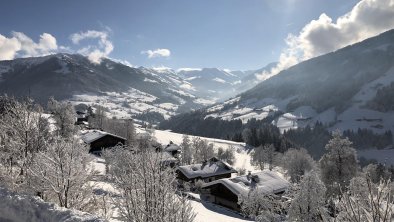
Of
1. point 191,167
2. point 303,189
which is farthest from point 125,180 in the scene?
point 191,167

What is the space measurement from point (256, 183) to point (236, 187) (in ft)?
17.4

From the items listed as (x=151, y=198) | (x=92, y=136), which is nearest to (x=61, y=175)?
(x=151, y=198)

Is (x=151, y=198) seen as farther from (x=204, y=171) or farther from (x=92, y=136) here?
(x=92, y=136)

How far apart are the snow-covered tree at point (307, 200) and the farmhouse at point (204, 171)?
4854 cm

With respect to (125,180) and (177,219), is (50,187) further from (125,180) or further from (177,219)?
(177,219)

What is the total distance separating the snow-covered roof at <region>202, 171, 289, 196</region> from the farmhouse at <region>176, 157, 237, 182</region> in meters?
13.2

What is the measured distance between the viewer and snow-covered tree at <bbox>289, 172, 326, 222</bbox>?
3481 centimetres

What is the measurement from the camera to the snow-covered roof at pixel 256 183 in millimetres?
63125

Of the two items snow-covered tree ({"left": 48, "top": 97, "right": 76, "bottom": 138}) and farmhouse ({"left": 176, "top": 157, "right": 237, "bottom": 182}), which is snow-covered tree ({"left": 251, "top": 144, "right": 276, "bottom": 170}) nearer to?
farmhouse ({"left": 176, "top": 157, "right": 237, "bottom": 182})

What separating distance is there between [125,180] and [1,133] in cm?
2388

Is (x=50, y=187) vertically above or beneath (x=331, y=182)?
above

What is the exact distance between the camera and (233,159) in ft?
450

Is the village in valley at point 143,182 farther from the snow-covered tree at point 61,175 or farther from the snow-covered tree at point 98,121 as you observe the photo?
the snow-covered tree at point 98,121

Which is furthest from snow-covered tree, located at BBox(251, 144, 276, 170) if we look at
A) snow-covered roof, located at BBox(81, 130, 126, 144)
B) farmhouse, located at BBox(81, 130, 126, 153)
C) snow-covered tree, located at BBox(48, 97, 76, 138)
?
snow-covered tree, located at BBox(48, 97, 76, 138)
